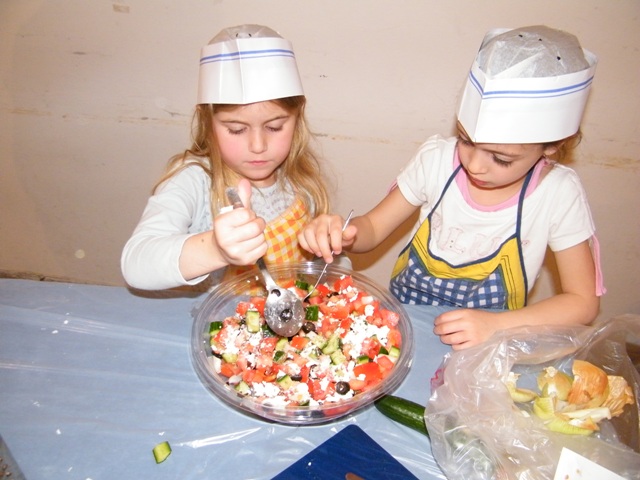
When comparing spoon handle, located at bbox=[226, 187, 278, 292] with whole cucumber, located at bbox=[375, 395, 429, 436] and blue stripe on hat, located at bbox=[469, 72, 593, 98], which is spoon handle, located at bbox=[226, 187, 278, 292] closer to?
whole cucumber, located at bbox=[375, 395, 429, 436]

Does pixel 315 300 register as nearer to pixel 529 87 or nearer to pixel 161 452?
pixel 161 452

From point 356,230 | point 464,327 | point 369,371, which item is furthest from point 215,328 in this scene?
point 464,327

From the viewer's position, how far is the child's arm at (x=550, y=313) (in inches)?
49.0

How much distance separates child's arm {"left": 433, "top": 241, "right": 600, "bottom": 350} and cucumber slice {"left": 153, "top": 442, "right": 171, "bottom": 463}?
0.73 m

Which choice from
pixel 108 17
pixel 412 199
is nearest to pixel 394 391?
pixel 412 199

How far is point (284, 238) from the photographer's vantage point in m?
1.69

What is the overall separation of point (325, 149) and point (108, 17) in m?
1.14

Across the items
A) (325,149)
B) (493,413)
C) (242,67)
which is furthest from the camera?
(325,149)

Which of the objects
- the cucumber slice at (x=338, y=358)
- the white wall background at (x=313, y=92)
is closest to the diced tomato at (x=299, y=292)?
the cucumber slice at (x=338, y=358)

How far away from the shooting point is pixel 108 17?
2082mm

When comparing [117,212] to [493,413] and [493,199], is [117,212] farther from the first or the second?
[493,413]

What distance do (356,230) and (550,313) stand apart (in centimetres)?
61

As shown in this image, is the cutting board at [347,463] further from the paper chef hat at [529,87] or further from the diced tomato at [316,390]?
the paper chef hat at [529,87]

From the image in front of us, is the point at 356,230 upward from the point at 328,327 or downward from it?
upward
